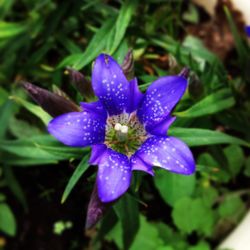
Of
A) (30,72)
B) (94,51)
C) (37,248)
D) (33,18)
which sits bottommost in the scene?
(37,248)

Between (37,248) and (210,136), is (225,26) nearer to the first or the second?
(210,136)

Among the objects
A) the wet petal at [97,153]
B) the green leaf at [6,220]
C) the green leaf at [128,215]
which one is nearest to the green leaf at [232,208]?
the green leaf at [128,215]

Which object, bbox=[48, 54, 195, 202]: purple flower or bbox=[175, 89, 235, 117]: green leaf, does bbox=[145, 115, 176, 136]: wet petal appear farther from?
bbox=[175, 89, 235, 117]: green leaf

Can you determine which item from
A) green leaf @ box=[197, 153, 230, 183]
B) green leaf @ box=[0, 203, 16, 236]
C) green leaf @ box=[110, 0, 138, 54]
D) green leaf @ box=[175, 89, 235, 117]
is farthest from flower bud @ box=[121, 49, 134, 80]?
green leaf @ box=[0, 203, 16, 236]

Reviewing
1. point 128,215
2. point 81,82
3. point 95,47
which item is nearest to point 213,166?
point 128,215

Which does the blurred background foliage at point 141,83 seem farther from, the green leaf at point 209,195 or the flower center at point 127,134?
the flower center at point 127,134

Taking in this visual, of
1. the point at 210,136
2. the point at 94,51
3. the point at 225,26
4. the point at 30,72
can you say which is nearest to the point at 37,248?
the point at 30,72

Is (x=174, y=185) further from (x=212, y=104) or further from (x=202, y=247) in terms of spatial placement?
(x=212, y=104)
